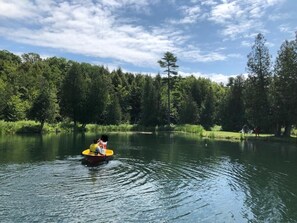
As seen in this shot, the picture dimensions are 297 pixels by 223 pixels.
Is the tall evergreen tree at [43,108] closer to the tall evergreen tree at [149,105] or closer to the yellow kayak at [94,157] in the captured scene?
the tall evergreen tree at [149,105]

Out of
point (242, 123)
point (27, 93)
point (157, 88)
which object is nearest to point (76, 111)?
point (27, 93)

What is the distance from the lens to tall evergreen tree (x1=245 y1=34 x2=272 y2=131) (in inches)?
2638

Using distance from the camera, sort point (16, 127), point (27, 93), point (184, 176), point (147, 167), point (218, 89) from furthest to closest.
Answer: point (218, 89) < point (27, 93) < point (16, 127) < point (147, 167) < point (184, 176)

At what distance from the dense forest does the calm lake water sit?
31535 mm

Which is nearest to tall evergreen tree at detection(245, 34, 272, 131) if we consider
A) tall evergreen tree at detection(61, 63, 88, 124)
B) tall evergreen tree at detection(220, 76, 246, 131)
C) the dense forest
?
the dense forest

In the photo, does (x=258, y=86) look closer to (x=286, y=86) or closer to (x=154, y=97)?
(x=286, y=86)

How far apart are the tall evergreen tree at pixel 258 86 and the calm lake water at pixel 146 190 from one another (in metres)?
31.8

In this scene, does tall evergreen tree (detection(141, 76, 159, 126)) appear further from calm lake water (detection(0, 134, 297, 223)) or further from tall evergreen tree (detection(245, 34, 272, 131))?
calm lake water (detection(0, 134, 297, 223))

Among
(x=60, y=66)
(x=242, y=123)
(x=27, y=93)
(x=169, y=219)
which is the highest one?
(x=60, y=66)

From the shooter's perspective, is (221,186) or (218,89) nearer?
(221,186)

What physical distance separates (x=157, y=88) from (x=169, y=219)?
94841 millimetres

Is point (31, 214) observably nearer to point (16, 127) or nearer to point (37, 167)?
point (37, 167)

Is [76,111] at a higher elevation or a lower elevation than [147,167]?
higher

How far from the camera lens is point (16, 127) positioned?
7388 centimetres
